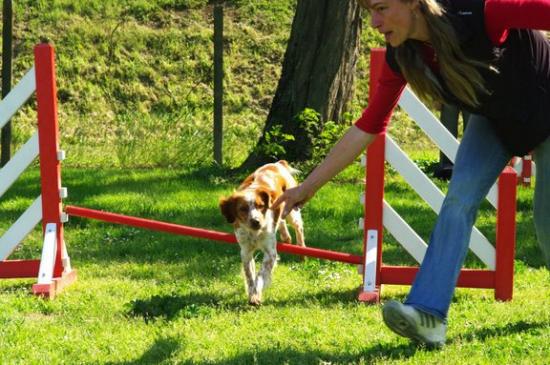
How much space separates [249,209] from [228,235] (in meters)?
0.27

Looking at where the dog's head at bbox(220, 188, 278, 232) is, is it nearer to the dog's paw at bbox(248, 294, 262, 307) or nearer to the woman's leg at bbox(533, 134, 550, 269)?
the dog's paw at bbox(248, 294, 262, 307)

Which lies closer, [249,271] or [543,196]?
[543,196]

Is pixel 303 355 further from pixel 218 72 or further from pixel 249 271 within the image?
pixel 218 72

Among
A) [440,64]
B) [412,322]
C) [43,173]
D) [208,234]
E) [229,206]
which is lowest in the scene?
[208,234]

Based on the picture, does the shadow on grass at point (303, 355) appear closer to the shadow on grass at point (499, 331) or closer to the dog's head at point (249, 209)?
the shadow on grass at point (499, 331)

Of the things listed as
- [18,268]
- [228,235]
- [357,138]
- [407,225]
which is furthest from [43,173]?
[357,138]

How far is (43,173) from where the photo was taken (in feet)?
19.9

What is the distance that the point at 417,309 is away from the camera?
391 centimetres

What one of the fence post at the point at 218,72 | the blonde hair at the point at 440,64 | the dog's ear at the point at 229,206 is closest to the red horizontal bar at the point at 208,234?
the dog's ear at the point at 229,206

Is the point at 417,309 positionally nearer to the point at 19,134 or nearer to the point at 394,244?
the point at 394,244

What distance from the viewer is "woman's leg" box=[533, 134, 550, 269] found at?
153 inches

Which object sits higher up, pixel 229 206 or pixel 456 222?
pixel 456 222

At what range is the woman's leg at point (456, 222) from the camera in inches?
155

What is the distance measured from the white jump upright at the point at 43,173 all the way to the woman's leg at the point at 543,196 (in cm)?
326
